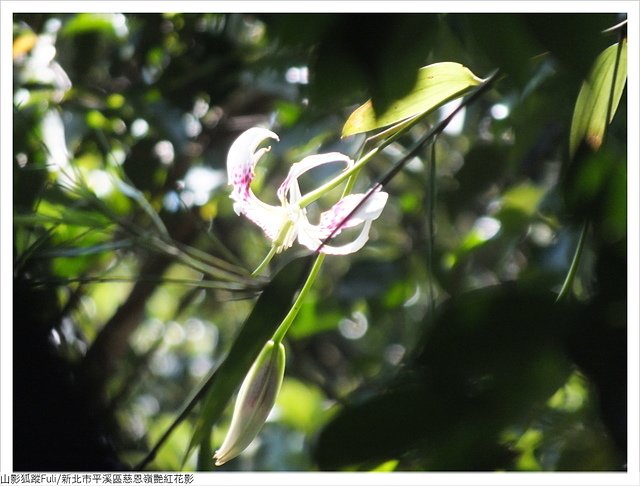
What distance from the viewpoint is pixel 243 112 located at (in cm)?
95

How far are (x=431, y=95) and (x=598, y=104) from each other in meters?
0.09

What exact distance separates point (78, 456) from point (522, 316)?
1.24 feet

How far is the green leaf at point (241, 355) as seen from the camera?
1.25 feet

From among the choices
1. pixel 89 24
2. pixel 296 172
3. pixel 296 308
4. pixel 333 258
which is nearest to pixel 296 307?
pixel 296 308

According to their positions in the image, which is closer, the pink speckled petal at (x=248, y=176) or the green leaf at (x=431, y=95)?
the green leaf at (x=431, y=95)

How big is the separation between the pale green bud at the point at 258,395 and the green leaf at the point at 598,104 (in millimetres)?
182

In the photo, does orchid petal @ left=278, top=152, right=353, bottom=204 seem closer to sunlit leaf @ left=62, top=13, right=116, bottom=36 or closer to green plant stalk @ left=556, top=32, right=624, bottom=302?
green plant stalk @ left=556, top=32, right=624, bottom=302

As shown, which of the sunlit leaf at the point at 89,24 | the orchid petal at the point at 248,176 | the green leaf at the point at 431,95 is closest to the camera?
the green leaf at the point at 431,95

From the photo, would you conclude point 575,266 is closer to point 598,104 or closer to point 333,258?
point 598,104

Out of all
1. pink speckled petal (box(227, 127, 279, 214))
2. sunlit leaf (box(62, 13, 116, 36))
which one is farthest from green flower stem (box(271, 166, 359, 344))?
sunlit leaf (box(62, 13, 116, 36))

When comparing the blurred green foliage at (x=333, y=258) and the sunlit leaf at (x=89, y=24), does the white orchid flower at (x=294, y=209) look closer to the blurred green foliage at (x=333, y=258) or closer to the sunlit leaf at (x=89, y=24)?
the blurred green foliage at (x=333, y=258)

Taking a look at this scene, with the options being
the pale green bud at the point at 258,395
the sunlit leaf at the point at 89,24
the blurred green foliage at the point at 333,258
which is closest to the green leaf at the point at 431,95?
the blurred green foliage at the point at 333,258

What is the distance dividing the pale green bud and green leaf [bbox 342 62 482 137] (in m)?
0.12

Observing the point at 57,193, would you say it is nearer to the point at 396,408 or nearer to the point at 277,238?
the point at 277,238
